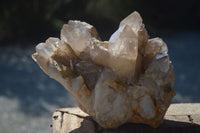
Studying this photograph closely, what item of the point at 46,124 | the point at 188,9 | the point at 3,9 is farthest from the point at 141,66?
the point at 188,9

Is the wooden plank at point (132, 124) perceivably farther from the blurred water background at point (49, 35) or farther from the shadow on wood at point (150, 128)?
the blurred water background at point (49, 35)

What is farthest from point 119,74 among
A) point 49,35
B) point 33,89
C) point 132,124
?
point 49,35

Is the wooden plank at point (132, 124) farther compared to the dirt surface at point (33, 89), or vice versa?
the dirt surface at point (33, 89)

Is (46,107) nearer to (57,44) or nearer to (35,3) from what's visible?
(57,44)

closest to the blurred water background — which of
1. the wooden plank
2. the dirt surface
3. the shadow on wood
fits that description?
the dirt surface

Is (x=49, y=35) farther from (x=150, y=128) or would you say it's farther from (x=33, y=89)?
(x=150, y=128)

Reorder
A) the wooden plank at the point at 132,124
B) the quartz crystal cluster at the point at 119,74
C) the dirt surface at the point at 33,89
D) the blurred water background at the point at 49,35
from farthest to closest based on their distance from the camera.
A: the blurred water background at the point at 49,35, the dirt surface at the point at 33,89, the wooden plank at the point at 132,124, the quartz crystal cluster at the point at 119,74

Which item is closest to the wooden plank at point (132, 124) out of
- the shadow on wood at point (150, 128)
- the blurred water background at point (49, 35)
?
the shadow on wood at point (150, 128)
